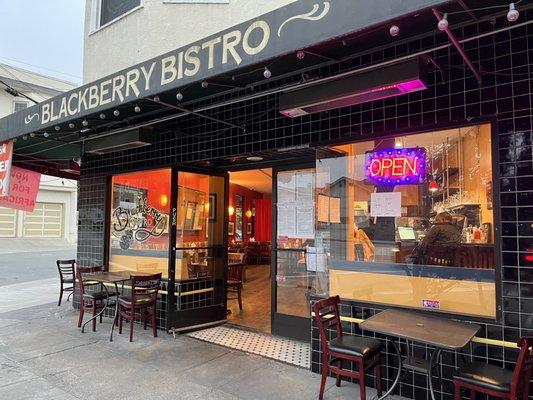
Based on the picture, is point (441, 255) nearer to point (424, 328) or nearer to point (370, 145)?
point (424, 328)

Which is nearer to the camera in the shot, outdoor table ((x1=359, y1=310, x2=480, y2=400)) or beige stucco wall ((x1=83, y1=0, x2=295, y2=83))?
outdoor table ((x1=359, y1=310, x2=480, y2=400))

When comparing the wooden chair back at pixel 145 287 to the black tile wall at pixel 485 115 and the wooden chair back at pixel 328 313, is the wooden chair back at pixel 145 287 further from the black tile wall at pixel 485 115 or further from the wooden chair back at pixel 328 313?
the wooden chair back at pixel 328 313

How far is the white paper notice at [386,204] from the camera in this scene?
414 cm

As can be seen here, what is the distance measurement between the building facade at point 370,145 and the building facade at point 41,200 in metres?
20.9

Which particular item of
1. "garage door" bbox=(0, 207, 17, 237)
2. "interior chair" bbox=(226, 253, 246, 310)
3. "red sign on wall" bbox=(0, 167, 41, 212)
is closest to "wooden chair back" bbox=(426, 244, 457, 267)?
"interior chair" bbox=(226, 253, 246, 310)

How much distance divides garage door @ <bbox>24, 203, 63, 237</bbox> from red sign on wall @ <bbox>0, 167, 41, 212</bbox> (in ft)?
72.2

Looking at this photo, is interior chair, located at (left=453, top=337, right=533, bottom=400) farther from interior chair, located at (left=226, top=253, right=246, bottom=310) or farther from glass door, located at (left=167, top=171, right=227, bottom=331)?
interior chair, located at (left=226, top=253, right=246, bottom=310)

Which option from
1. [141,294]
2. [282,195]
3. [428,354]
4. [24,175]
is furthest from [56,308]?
[428,354]

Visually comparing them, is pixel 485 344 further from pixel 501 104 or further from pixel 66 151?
pixel 66 151

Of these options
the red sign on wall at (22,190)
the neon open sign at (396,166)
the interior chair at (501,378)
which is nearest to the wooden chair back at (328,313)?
the interior chair at (501,378)

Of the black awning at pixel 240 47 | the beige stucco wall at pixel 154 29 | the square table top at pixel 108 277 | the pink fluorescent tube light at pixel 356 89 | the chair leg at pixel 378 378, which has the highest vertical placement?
the beige stucco wall at pixel 154 29

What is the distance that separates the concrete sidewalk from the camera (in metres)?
3.89

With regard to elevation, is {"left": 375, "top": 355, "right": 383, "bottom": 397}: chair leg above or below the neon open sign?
below

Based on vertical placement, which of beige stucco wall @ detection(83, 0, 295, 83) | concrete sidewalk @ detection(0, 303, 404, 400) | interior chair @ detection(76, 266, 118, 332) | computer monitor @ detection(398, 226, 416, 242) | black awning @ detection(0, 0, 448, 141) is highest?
beige stucco wall @ detection(83, 0, 295, 83)
